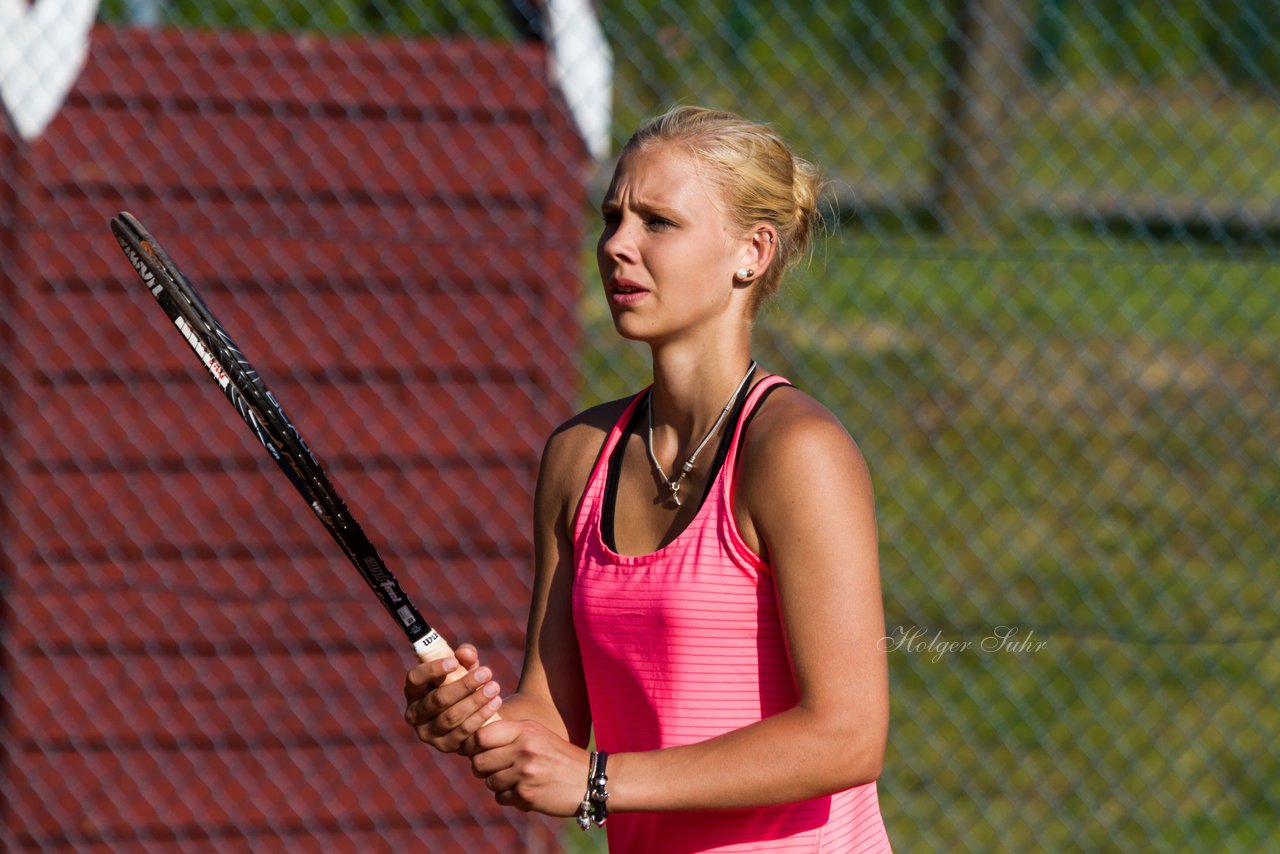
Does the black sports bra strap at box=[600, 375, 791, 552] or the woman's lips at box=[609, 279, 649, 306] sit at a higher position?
the woman's lips at box=[609, 279, 649, 306]

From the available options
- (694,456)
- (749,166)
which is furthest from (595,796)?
(749,166)

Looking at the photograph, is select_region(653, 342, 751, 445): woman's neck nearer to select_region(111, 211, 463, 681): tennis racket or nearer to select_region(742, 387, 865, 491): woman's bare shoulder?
select_region(742, 387, 865, 491): woman's bare shoulder

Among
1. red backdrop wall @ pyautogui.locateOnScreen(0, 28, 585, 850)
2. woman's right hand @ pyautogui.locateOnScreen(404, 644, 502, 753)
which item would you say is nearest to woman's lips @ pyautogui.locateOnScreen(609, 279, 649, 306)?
woman's right hand @ pyautogui.locateOnScreen(404, 644, 502, 753)

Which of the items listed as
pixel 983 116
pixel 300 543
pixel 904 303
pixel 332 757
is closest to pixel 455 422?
pixel 300 543

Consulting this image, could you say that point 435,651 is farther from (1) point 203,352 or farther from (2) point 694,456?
(1) point 203,352

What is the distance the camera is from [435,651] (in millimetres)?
2031

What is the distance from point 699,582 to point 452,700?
1.16 feet

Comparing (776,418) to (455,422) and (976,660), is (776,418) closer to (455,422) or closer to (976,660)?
(455,422)

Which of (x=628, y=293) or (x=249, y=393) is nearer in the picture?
(x=628, y=293)

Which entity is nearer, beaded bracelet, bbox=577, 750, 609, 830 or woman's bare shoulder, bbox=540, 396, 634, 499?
beaded bracelet, bbox=577, 750, 609, 830

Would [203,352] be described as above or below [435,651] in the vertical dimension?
above

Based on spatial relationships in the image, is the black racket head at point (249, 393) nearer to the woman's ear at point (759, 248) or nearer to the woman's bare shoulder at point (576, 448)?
the woman's bare shoulder at point (576, 448)

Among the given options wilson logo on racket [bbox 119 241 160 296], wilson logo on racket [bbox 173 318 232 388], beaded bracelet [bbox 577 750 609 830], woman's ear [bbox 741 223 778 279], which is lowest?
beaded bracelet [bbox 577 750 609 830]

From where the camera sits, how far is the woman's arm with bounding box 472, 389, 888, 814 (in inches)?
72.2
